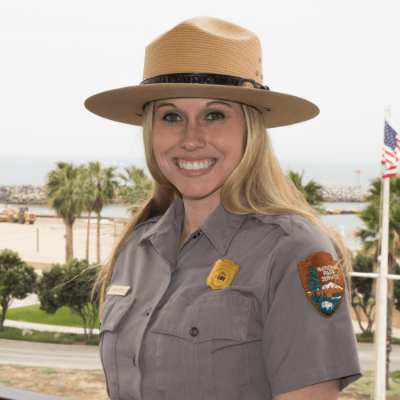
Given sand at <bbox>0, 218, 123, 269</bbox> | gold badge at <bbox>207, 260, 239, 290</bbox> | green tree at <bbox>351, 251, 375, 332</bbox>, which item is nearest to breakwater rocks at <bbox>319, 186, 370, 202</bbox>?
green tree at <bbox>351, 251, 375, 332</bbox>

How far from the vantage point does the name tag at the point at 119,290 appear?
1.25 m

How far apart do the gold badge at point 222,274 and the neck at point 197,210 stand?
0.76 feet

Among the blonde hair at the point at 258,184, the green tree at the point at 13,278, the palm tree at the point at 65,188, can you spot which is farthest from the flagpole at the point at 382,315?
the green tree at the point at 13,278

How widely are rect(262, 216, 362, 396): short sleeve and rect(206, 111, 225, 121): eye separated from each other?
0.37 meters

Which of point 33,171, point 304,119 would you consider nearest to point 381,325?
point 304,119

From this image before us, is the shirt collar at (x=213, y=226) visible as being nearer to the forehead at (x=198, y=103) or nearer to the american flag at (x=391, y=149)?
the forehead at (x=198, y=103)

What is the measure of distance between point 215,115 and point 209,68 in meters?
0.11

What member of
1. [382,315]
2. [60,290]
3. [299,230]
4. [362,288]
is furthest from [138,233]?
[362,288]

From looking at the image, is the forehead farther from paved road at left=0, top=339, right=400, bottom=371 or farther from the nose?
paved road at left=0, top=339, right=400, bottom=371

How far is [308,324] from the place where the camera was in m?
0.86

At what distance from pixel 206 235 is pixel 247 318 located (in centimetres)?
25

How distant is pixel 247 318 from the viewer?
95 cm

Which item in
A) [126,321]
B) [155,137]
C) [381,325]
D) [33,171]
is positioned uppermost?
[33,171]

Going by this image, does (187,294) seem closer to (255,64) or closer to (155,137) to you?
(155,137)
